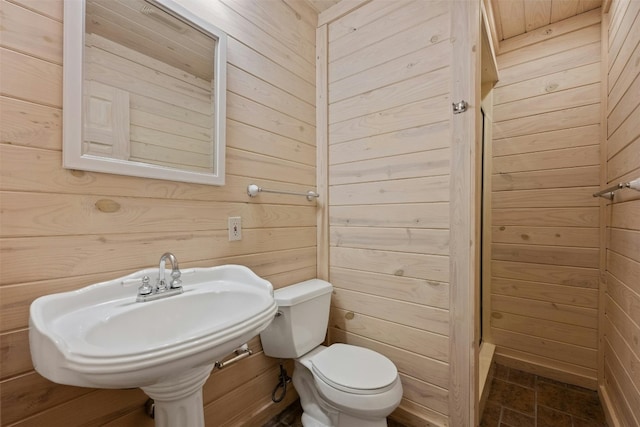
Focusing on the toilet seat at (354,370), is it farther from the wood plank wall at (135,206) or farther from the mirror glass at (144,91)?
the mirror glass at (144,91)

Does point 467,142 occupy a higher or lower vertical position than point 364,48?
lower

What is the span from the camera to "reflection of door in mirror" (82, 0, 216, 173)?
927 millimetres

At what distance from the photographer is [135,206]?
1.01 meters

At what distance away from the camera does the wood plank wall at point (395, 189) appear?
4.52 ft

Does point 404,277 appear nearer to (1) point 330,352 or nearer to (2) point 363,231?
(2) point 363,231

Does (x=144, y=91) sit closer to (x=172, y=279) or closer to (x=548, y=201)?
(x=172, y=279)

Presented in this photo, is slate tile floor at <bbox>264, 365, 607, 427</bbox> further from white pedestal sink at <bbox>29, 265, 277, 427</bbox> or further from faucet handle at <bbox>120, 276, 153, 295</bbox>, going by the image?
faucet handle at <bbox>120, 276, 153, 295</bbox>

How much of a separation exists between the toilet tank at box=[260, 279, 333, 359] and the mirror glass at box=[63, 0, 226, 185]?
69cm

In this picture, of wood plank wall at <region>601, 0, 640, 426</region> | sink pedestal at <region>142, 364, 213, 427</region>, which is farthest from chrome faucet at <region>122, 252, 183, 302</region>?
wood plank wall at <region>601, 0, 640, 426</region>

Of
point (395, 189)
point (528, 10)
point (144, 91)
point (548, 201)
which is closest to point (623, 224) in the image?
point (548, 201)

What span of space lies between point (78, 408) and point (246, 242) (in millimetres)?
809

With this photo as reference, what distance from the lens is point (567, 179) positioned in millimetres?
1869

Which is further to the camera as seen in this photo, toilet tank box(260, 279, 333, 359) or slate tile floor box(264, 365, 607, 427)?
slate tile floor box(264, 365, 607, 427)

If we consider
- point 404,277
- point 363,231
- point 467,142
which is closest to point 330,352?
point 404,277
